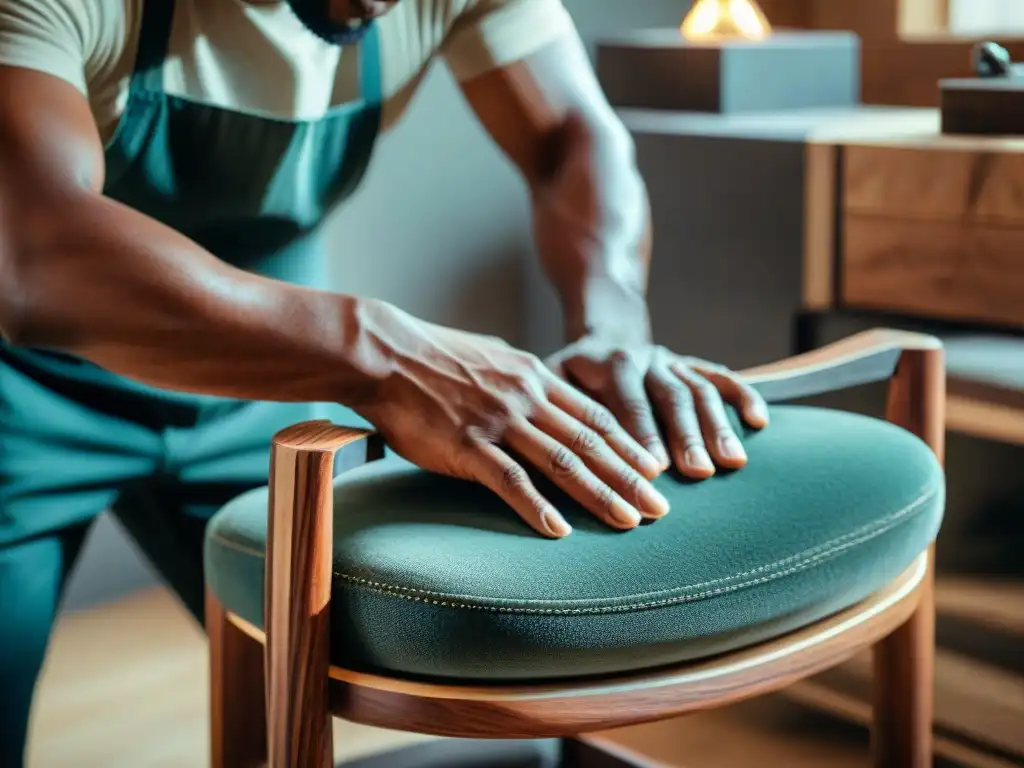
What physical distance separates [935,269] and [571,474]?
72 centimetres

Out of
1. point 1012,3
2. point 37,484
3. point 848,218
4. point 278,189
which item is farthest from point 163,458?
point 1012,3

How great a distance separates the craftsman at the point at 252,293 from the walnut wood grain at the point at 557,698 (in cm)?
11

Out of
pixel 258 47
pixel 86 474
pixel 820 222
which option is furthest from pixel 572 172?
pixel 86 474

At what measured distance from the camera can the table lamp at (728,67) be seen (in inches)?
69.9

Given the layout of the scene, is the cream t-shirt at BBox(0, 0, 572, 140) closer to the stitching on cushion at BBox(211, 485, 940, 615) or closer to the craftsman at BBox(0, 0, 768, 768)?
the craftsman at BBox(0, 0, 768, 768)

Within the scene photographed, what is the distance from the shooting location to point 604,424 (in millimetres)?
→ 948

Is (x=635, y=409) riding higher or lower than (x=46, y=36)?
lower

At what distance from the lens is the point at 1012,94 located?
1.46m

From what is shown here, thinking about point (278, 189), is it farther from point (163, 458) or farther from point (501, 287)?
point (501, 287)

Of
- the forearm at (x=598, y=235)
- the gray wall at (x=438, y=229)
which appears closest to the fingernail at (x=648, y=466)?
the forearm at (x=598, y=235)

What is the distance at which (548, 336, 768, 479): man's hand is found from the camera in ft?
3.21

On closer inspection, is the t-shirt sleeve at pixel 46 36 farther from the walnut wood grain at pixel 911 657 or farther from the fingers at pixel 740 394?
the walnut wood grain at pixel 911 657

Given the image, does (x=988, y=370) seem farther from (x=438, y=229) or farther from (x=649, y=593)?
(x=438, y=229)

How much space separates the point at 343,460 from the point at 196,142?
1.30 feet
